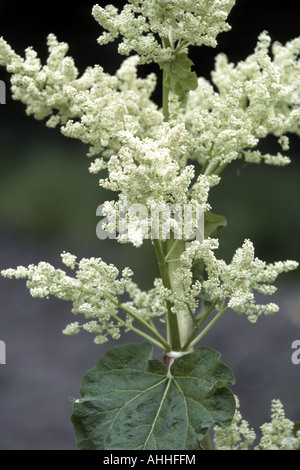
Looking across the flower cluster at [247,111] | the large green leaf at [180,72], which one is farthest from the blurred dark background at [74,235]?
the large green leaf at [180,72]

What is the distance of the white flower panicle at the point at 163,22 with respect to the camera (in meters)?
0.92

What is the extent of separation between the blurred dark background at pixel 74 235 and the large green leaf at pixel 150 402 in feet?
3.40

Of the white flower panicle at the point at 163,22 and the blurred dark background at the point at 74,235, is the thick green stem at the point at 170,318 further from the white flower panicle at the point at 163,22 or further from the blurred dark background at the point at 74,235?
the blurred dark background at the point at 74,235

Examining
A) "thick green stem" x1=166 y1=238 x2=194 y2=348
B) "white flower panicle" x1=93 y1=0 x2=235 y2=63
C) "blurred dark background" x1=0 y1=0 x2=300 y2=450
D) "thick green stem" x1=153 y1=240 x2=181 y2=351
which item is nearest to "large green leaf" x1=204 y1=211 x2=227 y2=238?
"thick green stem" x1=166 y1=238 x2=194 y2=348

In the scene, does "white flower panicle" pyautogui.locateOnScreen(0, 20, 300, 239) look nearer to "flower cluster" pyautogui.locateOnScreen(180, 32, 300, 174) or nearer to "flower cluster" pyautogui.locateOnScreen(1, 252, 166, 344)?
"flower cluster" pyautogui.locateOnScreen(180, 32, 300, 174)

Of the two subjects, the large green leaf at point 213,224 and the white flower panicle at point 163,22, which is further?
the large green leaf at point 213,224

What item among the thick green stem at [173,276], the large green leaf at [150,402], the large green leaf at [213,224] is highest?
the large green leaf at [213,224]

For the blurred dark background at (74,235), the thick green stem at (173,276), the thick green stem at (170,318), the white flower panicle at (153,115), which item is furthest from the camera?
the blurred dark background at (74,235)

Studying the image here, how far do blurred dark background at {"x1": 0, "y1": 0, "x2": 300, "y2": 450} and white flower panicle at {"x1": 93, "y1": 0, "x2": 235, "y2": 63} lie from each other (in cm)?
103

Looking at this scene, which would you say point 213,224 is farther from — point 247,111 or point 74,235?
point 74,235

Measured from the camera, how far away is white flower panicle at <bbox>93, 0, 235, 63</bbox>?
3.02ft

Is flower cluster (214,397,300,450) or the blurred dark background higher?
the blurred dark background

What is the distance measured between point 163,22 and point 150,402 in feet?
1.79
